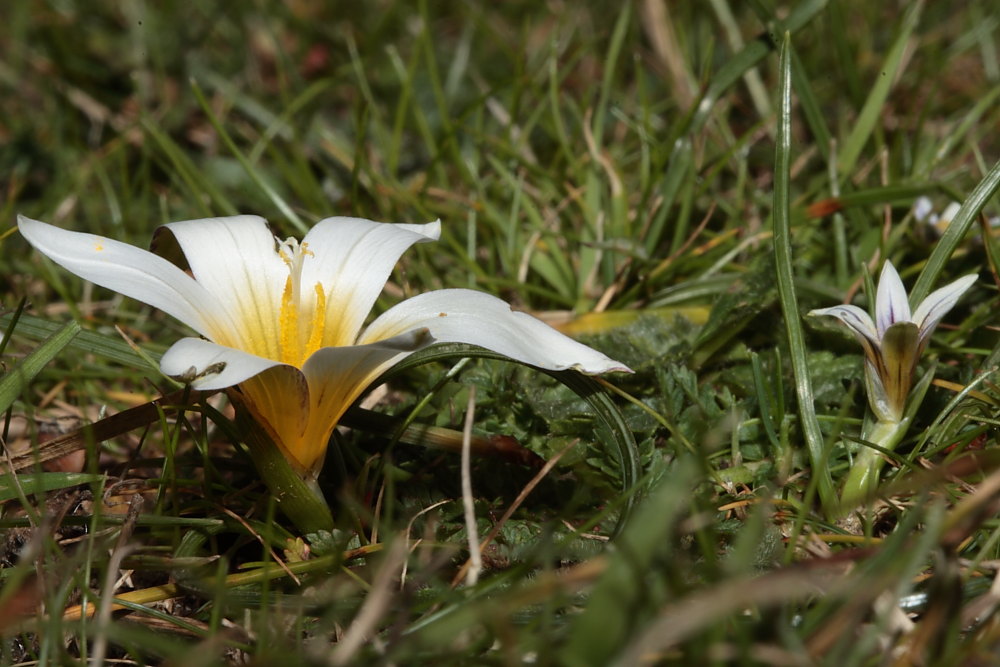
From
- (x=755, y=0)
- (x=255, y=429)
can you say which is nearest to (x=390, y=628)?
(x=255, y=429)

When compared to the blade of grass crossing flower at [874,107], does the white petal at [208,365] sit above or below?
below

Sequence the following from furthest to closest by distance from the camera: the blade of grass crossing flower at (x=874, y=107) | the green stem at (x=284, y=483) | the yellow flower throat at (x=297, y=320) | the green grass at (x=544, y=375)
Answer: the blade of grass crossing flower at (x=874, y=107), the yellow flower throat at (x=297, y=320), the green stem at (x=284, y=483), the green grass at (x=544, y=375)

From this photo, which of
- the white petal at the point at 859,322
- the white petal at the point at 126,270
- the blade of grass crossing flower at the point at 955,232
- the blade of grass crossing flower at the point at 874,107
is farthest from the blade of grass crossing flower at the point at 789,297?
the white petal at the point at 126,270

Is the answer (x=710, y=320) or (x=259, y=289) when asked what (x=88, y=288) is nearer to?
(x=259, y=289)

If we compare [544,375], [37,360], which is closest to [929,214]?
[544,375]

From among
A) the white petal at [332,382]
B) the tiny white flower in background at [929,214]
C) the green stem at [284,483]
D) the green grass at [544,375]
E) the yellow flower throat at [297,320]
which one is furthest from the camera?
the tiny white flower in background at [929,214]

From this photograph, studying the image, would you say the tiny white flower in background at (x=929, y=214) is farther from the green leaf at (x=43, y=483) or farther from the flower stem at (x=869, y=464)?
the green leaf at (x=43, y=483)

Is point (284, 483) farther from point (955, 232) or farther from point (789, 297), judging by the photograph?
point (955, 232)
